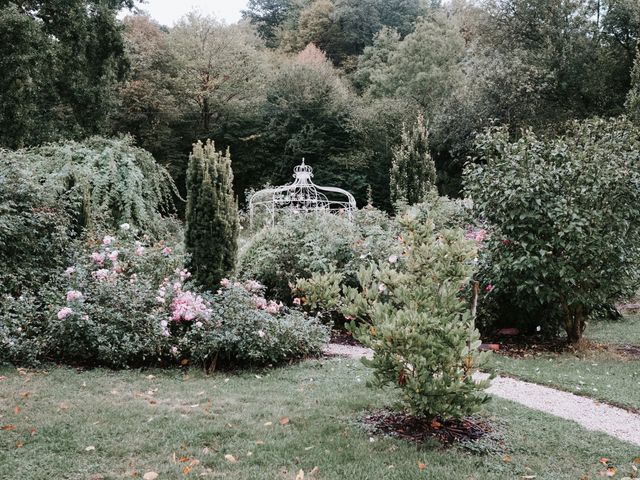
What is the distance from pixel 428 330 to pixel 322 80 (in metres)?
23.2

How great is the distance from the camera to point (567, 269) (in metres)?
7.18

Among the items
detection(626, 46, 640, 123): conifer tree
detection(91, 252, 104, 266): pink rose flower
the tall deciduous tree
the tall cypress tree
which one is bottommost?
detection(91, 252, 104, 266): pink rose flower

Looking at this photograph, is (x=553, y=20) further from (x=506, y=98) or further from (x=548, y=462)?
(x=548, y=462)

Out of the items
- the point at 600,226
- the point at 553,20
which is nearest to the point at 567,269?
the point at 600,226

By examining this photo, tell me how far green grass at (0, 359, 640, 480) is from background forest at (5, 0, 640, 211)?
418 inches

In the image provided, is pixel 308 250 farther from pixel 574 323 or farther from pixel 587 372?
pixel 587 372

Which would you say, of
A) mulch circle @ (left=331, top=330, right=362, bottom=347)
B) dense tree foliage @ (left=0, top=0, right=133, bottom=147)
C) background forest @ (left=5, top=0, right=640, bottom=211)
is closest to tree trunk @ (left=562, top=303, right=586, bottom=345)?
mulch circle @ (left=331, top=330, right=362, bottom=347)

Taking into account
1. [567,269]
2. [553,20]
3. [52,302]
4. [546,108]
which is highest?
[553,20]

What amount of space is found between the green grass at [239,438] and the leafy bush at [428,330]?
1.32ft

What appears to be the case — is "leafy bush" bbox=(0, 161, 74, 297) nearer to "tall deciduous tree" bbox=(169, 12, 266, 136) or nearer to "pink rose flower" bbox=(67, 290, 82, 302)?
"pink rose flower" bbox=(67, 290, 82, 302)

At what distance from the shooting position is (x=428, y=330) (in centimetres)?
376

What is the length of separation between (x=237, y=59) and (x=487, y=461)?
2456 centimetres

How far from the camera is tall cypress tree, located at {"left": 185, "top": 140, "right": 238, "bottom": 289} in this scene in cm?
795

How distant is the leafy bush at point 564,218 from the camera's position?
7137 mm
